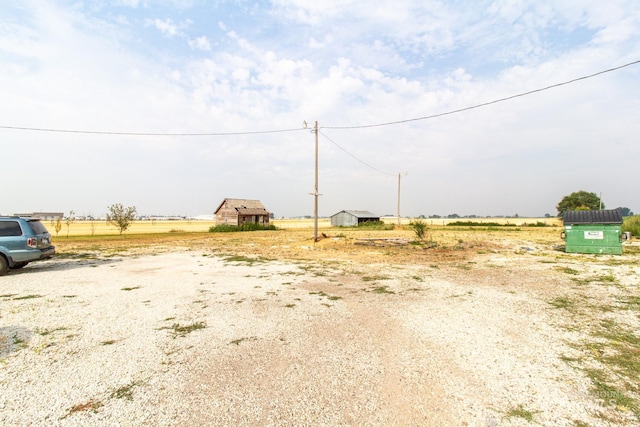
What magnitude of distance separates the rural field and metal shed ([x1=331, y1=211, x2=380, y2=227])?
5452 cm

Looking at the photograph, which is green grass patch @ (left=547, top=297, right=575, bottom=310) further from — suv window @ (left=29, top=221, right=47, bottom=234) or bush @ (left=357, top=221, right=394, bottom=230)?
bush @ (left=357, top=221, right=394, bottom=230)

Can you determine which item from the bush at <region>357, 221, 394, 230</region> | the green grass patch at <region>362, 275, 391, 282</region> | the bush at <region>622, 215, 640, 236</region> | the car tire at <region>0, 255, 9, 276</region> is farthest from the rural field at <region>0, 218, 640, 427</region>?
the bush at <region>357, 221, 394, 230</region>

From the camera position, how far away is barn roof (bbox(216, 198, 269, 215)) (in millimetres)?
55781

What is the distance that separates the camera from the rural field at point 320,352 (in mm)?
3352

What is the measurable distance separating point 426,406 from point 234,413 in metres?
2.15

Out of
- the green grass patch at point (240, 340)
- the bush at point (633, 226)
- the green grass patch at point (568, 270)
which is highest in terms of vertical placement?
the bush at point (633, 226)

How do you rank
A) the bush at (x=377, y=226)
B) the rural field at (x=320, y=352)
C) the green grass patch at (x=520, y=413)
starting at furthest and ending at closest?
the bush at (x=377, y=226)
the rural field at (x=320, y=352)
the green grass patch at (x=520, y=413)

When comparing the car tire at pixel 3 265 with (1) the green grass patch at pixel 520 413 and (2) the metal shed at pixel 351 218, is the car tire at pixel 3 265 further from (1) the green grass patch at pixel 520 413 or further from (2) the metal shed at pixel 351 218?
(2) the metal shed at pixel 351 218

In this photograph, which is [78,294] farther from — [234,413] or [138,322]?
[234,413]

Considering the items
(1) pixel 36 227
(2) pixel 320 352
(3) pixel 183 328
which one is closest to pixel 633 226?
(2) pixel 320 352

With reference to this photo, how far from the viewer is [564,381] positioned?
393cm

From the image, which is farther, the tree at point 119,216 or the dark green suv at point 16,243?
the tree at point 119,216

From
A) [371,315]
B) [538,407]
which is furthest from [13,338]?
[538,407]

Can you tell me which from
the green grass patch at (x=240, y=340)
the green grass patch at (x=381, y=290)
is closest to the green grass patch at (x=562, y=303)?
the green grass patch at (x=381, y=290)
